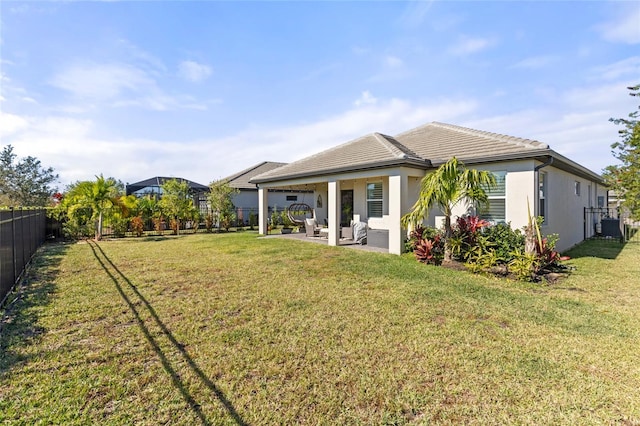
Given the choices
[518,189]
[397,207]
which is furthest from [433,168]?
[518,189]

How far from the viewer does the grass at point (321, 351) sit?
9.42 feet

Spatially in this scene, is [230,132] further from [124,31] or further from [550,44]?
[550,44]

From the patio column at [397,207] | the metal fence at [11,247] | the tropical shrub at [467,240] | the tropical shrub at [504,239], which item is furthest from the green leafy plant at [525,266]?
the metal fence at [11,247]

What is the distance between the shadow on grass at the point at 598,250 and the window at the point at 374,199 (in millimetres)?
7317

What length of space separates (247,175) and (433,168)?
22.6 m

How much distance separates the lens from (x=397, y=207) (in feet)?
35.0

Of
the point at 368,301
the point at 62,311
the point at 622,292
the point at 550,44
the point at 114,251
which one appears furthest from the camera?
the point at 114,251

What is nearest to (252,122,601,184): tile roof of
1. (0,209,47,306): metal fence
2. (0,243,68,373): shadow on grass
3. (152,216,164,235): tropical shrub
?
(152,216,164,235): tropical shrub

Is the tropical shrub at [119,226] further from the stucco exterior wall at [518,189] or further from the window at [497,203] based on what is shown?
the stucco exterior wall at [518,189]

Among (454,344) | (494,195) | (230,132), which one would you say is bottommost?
(454,344)

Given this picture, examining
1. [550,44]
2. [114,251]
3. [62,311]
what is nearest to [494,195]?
[550,44]

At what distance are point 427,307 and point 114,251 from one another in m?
12.2

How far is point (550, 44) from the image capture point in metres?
11.0

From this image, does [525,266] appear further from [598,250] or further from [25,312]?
[25,312]
